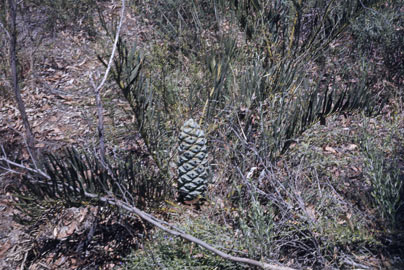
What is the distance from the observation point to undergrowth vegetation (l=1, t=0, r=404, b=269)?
71.7 inches

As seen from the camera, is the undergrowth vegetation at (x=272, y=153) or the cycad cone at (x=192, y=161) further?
the cycad cone at (x=192, y=161)

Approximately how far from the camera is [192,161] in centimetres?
216

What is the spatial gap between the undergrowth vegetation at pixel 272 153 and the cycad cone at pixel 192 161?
0.34 feet

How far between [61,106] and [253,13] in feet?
7.26

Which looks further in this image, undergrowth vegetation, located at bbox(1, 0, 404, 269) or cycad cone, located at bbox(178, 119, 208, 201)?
cycad cone, located at bbox(178, 119, 208, 201)

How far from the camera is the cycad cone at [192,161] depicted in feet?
6.95

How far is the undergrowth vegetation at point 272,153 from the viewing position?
1822 mm

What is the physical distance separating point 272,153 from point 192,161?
0.53m

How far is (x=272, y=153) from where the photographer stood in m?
2.26

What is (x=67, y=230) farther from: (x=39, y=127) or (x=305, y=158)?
(x=305, y=158)

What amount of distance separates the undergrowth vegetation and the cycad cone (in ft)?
0.34

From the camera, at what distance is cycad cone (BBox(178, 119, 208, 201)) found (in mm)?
2117

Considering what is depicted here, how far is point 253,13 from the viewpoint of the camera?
3164 millimetres

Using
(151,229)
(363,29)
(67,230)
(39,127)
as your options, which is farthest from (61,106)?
(363,29)
